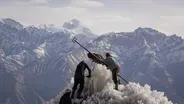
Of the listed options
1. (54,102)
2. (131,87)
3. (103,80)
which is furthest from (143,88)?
(54,102)

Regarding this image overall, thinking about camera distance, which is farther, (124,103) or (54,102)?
(54,102)

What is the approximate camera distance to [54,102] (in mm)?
31391

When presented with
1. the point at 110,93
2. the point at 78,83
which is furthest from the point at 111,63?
the point at 78,83

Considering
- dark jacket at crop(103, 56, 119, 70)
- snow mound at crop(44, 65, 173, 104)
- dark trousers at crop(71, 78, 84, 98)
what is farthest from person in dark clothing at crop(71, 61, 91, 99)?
dark jacket at crop(103, 56, 119, 70)

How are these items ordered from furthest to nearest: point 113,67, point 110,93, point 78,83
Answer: point 78,83 → point 113,67 → point 110,93

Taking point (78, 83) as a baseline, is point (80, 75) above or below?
above

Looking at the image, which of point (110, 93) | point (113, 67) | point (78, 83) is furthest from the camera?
point (78, 83)

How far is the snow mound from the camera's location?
27.8 meters

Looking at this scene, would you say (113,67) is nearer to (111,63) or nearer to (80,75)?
(111,63)

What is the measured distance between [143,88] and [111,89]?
2340 mm

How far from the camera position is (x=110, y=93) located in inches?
1116

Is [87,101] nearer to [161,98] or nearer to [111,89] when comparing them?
[111,89]

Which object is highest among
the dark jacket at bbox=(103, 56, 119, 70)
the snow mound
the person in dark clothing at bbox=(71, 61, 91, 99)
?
the dark jacket at bbox=(103, 56, 119, 70)

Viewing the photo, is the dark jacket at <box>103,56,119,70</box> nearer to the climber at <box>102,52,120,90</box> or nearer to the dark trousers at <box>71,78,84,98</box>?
the climber at <box>102,52,120,90</box>
